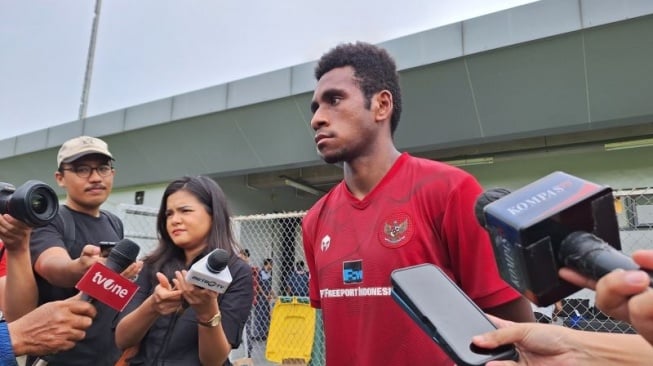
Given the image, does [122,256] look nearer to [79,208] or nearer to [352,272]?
[352,272]

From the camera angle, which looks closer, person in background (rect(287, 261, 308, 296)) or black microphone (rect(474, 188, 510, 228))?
black microphone (rect(474, 188, 510, 228))

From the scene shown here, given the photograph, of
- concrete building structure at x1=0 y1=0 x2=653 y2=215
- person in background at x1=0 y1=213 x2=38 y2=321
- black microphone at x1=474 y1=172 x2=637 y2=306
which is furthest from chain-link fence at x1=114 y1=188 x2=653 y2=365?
black microphone at x1=474 y1=172 x2=637 y2=306

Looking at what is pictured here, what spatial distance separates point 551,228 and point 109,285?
1.46 metres

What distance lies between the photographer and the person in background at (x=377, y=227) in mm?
1505

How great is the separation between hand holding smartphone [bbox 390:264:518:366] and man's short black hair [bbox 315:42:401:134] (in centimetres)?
106

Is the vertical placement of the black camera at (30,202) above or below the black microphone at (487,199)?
above

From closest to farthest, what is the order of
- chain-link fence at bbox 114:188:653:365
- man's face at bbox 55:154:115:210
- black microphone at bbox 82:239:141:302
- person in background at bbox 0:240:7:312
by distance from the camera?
black microphone at bbox 82:239:141:302, person in background at bbox 0:240:7:312, man's face at bbox 55:154:115:210, chain-link fence at bbox 114:188:653:365

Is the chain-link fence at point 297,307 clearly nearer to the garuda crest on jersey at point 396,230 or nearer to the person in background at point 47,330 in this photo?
the garuda crest on jersey at point 396,230

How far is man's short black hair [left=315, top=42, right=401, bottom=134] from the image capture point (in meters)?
2.02

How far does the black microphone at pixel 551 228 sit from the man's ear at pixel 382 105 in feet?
4.04

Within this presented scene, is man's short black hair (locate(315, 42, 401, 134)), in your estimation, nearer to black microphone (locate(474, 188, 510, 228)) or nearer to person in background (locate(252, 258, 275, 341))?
black microphone (locate(474, 188, 510, 228))

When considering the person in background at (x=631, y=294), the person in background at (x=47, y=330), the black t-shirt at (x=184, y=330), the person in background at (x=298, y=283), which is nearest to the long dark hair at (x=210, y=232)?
the black t-shirt at (x=184, y=330)

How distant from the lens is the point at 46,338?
5.27 ft

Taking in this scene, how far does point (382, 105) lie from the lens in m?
2.03
